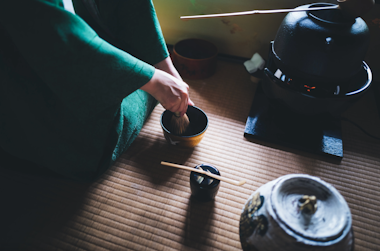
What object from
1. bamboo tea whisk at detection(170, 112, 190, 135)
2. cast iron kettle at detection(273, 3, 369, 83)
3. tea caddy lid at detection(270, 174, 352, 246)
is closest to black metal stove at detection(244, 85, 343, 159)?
cast iron kettle at detection(273, 3, 369, 83)

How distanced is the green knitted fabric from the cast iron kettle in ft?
2.15

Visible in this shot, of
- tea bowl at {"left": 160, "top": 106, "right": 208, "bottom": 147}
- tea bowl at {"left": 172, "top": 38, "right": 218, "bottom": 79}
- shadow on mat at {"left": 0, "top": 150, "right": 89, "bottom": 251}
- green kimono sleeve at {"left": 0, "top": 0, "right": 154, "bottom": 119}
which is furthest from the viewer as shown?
tea bowl at {"left": 172, "top": 38, "right": 218, "bottom": 79}

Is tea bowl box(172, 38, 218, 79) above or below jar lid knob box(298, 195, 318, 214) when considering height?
below

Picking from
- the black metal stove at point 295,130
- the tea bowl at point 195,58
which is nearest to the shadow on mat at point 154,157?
the black metal stove at point 295,130

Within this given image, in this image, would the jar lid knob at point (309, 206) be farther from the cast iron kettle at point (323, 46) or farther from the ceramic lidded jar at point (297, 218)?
the cast iron kettle at point (323, 46)

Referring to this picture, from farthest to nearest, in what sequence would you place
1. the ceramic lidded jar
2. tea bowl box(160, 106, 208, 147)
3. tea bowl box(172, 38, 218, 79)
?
tea bowl box(172, 38, 218, 79) → tea bowl box(160, 106, 208, 147) → the ceramic lidded jar

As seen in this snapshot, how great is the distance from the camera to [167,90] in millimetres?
988

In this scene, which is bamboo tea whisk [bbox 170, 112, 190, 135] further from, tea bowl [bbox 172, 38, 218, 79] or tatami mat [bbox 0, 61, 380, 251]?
tea bowl [bbox 172, 38, 218, 79]

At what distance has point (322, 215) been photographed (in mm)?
624

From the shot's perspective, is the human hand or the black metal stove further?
the black metal stove

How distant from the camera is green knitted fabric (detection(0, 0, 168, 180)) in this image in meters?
0.76

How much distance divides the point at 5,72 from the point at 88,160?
0.45m

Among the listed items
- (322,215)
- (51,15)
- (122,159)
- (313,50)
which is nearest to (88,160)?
(122,159)

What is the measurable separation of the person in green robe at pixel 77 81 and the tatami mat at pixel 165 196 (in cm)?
12
